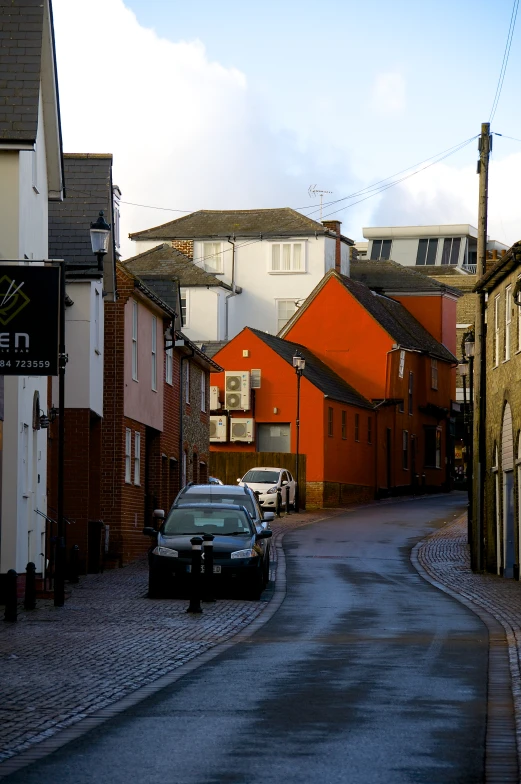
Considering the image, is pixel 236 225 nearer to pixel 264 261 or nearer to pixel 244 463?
pixel 264 261

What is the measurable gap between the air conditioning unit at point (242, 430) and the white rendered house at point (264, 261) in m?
17.3

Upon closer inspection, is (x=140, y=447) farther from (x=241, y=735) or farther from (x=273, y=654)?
(x=241, y=735)

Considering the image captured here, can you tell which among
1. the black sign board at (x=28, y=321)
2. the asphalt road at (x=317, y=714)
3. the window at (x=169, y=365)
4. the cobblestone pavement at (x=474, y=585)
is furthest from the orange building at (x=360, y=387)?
the black sign board at (x=28, y=321)

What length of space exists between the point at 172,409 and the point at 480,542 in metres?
12.5

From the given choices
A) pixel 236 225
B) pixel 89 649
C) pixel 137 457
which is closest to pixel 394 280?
pixel 236 225

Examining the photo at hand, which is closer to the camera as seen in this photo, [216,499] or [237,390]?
[216,499]

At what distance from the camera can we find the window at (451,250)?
108 m

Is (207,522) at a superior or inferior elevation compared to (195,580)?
superior

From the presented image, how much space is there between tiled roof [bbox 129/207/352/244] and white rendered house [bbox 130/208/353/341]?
0.06m

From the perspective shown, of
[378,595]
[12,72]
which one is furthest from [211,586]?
[12,72]

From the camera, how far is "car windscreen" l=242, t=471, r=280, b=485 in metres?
51.7

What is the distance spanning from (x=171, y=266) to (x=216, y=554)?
5344 centimetres

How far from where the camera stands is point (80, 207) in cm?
3055

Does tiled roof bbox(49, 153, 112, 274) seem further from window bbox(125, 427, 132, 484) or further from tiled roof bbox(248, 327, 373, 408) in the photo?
tiled roof bbox(248, 327, 373, 408)
